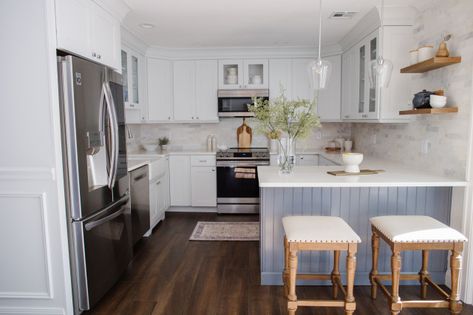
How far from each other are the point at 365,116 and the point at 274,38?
159 cm

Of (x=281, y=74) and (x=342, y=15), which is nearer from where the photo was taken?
(x=342, y=15)

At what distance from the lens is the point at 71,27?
2.22m

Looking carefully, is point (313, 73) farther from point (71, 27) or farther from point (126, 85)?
point (126, 85)

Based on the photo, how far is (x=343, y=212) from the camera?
2756 millimetres

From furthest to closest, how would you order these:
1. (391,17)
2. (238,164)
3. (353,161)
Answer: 1. (238,164)
2. (391,17)
3. (353,161)

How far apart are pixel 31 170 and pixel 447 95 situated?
3175mm

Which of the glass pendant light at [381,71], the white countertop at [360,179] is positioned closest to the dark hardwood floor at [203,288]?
the white countertop at [360,179]

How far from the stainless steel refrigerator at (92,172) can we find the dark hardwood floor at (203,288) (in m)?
0.25

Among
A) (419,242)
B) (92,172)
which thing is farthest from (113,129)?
(419,242)

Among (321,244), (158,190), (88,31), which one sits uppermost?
(88,31)

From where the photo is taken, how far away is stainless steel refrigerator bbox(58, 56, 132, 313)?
212 cm

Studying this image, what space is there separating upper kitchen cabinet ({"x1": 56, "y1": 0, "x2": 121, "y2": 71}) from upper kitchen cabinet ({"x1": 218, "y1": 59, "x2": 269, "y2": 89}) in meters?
2.22

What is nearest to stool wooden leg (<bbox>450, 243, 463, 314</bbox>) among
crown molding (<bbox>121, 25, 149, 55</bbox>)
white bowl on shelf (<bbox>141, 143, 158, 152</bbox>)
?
crown molding (<bbox>121, 25, 149, 55</bbox>)

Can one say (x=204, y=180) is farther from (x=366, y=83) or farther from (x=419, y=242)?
(x=419, y=242)
